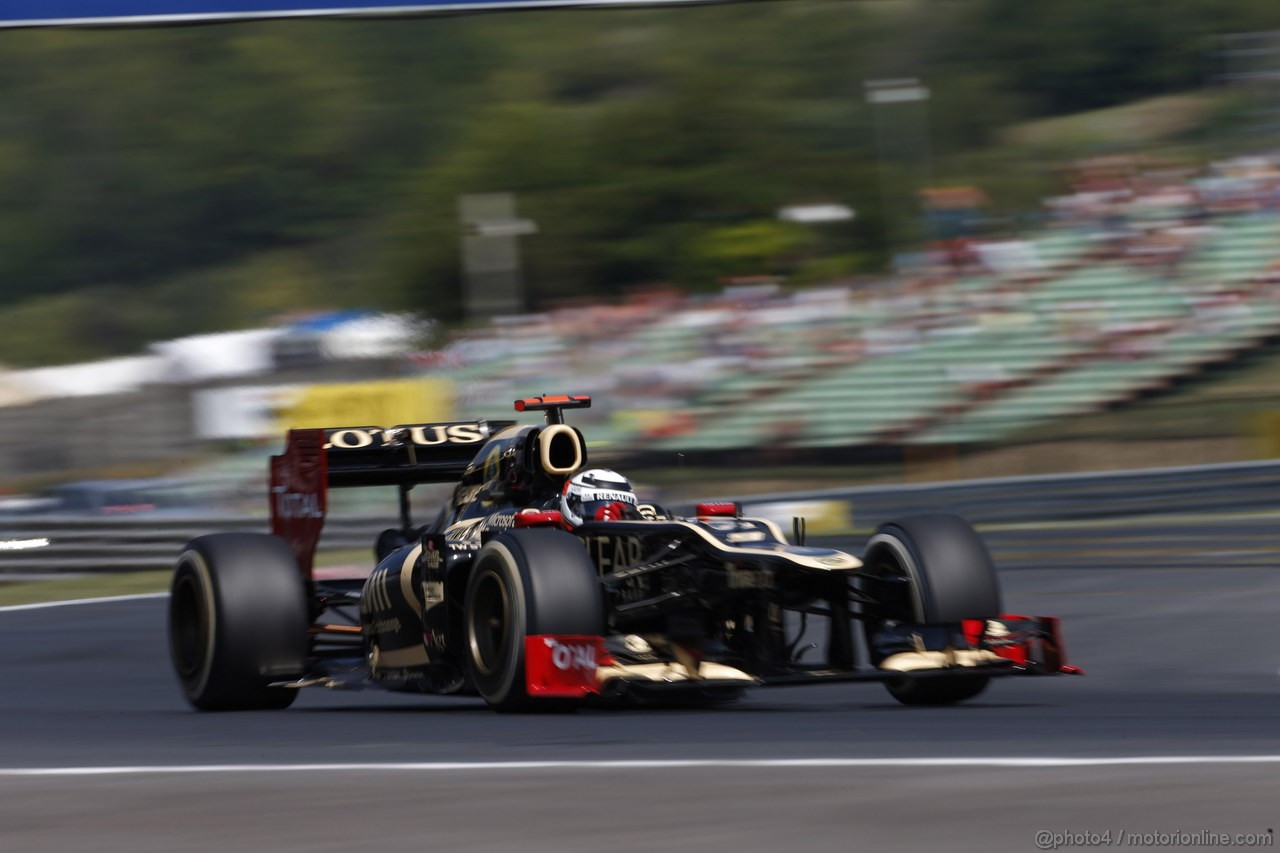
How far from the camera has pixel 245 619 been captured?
32.2 ft

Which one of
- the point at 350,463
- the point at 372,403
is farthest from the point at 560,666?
the point at 372,403

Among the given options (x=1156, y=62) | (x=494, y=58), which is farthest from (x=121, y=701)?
(x=494, y=58)

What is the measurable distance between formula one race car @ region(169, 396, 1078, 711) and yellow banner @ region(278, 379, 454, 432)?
15788mm

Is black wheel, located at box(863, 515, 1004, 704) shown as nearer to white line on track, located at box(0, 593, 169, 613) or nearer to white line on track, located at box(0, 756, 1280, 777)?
white line on track, located at box(0, 756, 1280, 777)

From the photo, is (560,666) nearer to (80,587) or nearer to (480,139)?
(80,587)

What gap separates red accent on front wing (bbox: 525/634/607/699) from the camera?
791 cm

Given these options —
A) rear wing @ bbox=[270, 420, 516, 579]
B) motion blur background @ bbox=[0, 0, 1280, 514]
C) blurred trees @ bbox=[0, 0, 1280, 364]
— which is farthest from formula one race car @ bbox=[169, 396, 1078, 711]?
blurred trees @ bbox=[0, 0, 1280, 364]

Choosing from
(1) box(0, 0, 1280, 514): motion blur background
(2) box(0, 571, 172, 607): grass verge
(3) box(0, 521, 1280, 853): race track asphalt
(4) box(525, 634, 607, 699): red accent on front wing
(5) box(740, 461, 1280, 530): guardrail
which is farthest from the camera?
(1) box(0, 0, 1280, 514): motion blur background

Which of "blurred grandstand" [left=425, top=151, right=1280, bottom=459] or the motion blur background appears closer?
"blurred grandstand" [left=425, top=151, right=1280, bottom=459]

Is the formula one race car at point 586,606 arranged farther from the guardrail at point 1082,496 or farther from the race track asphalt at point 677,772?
the guardrail at point 1082,496

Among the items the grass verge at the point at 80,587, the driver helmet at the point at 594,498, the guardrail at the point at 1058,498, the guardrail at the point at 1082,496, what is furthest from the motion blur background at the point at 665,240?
the driver helmet at the point at 594,498

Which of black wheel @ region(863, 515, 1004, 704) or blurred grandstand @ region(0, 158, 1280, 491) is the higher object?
blurred grandstand @ region(0, 158, 1280, 491)

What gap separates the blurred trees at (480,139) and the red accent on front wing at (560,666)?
21729 mm

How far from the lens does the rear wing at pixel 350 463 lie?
10.6 m
